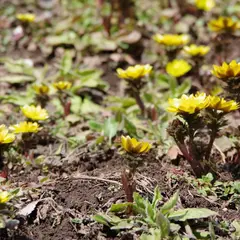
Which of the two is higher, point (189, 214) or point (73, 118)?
point (189, 214)

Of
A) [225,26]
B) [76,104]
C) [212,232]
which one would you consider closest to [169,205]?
[212,232]

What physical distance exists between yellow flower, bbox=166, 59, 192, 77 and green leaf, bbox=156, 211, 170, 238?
1.65 m

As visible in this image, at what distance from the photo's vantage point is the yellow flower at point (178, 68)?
3.45m

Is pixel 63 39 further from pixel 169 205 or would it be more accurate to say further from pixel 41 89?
pixel 169 205

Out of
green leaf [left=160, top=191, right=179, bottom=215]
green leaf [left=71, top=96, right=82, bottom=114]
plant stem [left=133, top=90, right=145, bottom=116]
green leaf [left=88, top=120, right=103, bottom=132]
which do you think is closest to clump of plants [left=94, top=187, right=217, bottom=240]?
green leaf [left=160, top=191, right=179, bottom=215]

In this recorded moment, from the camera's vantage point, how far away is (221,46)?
3.68m

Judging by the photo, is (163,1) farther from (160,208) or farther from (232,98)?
(160,208)

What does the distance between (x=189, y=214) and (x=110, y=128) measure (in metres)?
0.96

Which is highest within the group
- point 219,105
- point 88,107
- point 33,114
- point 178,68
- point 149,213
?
point 219,105

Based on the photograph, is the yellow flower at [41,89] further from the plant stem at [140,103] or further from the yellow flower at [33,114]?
the plant stem at [140,103]

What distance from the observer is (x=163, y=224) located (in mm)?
1984

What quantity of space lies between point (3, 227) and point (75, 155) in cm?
91

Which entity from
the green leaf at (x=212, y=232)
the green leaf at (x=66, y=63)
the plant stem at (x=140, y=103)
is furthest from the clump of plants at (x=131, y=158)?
the green leaf at (x=66, y=63)

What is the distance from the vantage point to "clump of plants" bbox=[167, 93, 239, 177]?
2.25 metres
